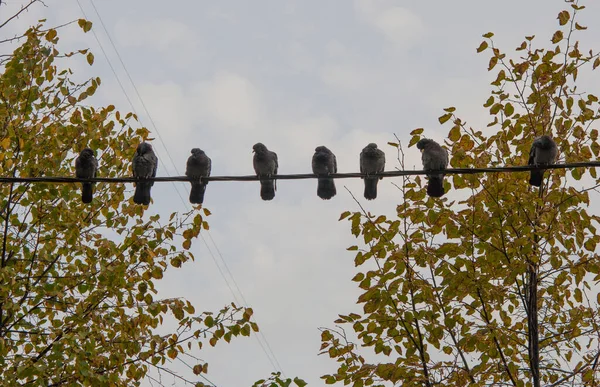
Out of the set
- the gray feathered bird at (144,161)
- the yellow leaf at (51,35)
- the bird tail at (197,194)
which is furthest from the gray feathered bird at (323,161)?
the yellow leaf at (51,35)

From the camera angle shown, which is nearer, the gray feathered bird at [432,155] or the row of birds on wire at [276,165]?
the row of birds on wire at [276,165]

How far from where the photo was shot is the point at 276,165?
10.8 meters

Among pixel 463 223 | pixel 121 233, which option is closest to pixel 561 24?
pixel 463 223

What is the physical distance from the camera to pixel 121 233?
10133 mm

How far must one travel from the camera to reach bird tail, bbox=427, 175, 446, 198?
8.75 m

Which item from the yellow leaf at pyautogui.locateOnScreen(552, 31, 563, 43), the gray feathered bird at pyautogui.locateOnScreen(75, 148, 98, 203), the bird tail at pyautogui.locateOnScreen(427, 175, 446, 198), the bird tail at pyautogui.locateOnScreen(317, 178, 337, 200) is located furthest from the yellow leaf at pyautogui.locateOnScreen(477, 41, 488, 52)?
the gray feathered bird at pyautogui.locateOnScreen(75, 148, 98, 203)

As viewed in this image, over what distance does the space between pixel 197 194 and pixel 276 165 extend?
1741 mm

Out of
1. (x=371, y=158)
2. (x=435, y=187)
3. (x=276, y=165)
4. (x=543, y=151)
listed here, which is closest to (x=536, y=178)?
(x=543, y=151)

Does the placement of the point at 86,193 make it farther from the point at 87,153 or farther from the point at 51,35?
the point at 51,35

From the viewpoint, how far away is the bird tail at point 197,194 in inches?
365

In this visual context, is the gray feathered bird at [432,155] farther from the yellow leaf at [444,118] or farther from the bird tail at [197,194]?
the bird tail at [197,194]

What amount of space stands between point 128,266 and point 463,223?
407 cm

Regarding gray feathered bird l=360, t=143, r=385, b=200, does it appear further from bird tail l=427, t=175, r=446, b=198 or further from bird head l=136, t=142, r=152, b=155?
bird head l=136, t=142, r=152, b=155

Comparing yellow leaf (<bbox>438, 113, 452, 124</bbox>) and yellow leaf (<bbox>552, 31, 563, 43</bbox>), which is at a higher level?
yellow leaf (<bbox>552, 31, 563, 43</bbox>)
